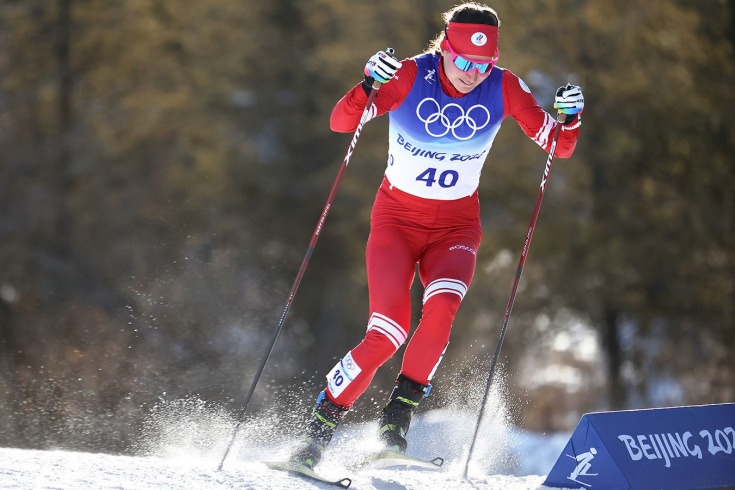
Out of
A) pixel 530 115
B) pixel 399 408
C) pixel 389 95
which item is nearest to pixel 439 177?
pixel 389 95

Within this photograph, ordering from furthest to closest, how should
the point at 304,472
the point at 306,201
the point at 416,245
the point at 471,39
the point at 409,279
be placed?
the point at 306,201, the point at 416,245, the point at 409,279, the point at 471,39, the point at 304,472

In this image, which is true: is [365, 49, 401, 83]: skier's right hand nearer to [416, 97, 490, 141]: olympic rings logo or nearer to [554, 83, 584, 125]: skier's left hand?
[416, 97, 490, 141]: olympic rings logo

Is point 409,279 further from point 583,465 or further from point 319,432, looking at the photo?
point 583,465

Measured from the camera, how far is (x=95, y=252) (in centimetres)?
1581

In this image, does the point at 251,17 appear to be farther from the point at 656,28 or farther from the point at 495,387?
the point at 495,387

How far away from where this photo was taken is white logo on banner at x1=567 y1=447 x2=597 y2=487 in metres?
4.40

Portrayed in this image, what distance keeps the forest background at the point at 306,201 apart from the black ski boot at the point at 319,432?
8072 mm

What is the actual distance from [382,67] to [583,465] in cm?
190

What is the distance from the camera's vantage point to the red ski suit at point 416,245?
15.2 ft

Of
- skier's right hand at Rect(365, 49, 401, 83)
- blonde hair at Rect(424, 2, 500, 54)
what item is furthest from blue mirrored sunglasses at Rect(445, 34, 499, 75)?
skier's right hand at Rect(365, 49, 401, 83)

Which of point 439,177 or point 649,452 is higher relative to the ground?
point 439,177

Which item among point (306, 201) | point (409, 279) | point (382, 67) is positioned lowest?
point (409, 279)

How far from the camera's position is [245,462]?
4852 mm

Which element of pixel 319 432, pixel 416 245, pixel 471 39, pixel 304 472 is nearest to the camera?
pixel 304 472
